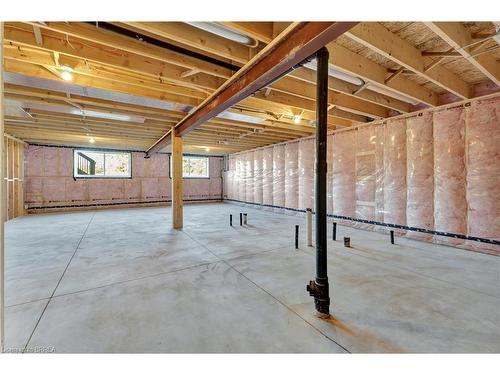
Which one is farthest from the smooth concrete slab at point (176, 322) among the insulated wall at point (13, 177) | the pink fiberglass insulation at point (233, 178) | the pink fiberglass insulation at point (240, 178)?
the pink fiberglass insulation at point (233, 178)

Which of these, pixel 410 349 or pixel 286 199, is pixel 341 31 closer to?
pixel 410 349

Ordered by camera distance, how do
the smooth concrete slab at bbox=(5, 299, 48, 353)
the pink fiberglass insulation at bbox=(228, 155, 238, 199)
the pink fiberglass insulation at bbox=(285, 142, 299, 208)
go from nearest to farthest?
the smooth concrete slab at bbox=(5, 299, 48, 353) → the pink fiberglass insulation at bbox=(285, 142, 299, 208) → the pink fiberglass insulation at bbox=(228, 155, 238, 199)

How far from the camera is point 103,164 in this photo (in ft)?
30.5

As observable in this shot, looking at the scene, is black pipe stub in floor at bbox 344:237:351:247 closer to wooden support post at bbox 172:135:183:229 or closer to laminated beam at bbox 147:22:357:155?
laminated beam at bbox 147:22:357:155

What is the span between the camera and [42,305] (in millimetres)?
2033

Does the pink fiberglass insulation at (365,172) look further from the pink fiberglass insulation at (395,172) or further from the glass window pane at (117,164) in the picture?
the glass window pane at (117,164)

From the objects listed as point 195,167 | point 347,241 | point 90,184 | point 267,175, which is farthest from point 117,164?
point 347,241

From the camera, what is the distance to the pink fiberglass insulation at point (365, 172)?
5.11 meters

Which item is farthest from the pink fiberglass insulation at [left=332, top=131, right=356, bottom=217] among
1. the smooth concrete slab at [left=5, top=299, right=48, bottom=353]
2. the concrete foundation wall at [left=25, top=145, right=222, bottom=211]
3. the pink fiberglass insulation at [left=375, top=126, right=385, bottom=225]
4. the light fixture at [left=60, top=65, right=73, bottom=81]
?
the concrete foundation wall at [left=25, top=145, right=222, bottom=211]

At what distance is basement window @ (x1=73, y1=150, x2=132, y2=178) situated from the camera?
8.95 meters

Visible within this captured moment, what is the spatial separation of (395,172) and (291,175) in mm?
3137

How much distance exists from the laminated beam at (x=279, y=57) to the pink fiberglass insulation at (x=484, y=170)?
3.37 m

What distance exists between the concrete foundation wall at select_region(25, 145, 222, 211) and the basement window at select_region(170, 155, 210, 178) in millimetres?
262

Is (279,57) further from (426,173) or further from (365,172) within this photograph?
(365,172)
